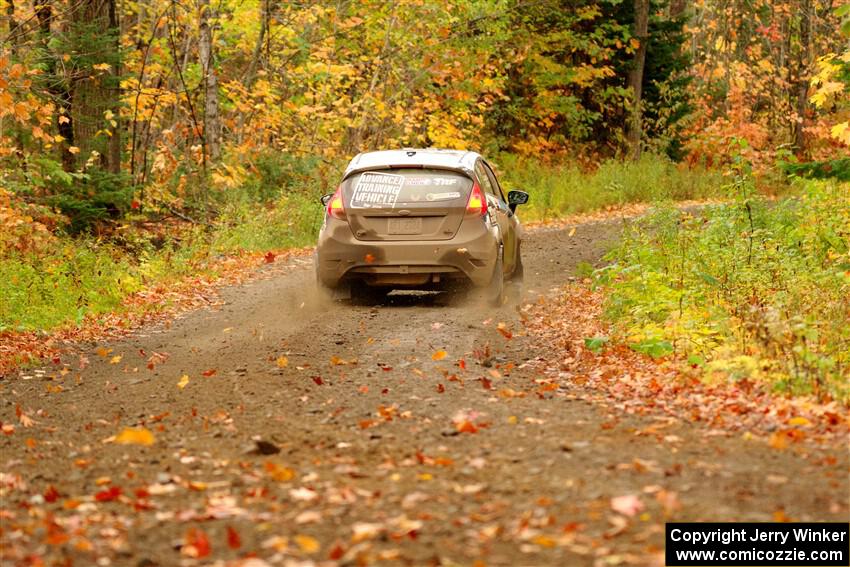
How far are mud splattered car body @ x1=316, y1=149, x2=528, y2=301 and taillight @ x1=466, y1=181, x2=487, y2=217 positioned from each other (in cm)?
1

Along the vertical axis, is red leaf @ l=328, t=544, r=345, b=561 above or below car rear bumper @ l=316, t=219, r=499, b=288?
below

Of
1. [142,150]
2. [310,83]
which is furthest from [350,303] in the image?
[310,83]

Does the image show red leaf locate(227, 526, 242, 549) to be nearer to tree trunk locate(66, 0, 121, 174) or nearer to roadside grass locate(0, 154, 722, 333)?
roadside grass locate(0, 154, 722, 333)

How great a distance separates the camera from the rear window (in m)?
12.2

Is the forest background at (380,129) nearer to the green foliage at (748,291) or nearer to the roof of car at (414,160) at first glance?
the green foliage at (748,291)

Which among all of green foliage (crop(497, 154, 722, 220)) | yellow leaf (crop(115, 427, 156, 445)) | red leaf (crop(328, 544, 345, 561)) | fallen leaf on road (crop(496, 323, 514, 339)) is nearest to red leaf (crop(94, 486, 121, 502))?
yellow leaf (crop(115, 427, 156, 445))

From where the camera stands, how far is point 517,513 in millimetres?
5309

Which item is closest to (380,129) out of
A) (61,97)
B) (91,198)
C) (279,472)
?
(61,97)

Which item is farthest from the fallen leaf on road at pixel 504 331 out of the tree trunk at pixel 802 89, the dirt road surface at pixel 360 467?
the tree trunk at pixel 802 89

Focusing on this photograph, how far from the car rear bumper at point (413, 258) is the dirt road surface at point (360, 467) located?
1827 millimetres

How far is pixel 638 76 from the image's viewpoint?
30672 mm

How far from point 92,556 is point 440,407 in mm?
3301

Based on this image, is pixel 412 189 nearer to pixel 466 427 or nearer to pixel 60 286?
pixel 60 286

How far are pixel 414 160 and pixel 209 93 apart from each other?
12.1m
